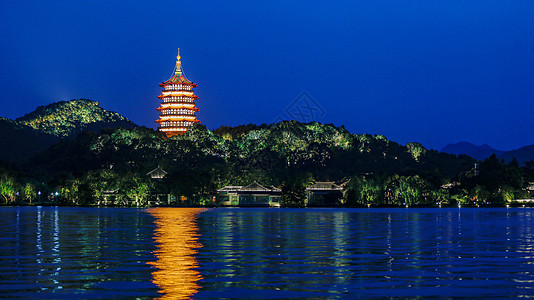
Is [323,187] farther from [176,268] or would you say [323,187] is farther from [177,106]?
[176,268]

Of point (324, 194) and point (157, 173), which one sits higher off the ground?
point (157, 173)

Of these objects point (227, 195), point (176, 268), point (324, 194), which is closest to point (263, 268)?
point (176, 268)

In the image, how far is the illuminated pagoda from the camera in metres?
177

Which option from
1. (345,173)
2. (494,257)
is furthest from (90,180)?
(494,257)

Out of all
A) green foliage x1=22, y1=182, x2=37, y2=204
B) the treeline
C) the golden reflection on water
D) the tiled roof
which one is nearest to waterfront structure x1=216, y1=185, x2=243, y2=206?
the treeline

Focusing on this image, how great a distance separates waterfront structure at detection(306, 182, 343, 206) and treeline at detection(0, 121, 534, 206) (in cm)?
204

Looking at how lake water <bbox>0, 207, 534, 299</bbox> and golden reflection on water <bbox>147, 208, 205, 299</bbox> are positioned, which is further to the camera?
golden reflection on water <bbox>147, 208, 205, 299</bbox>

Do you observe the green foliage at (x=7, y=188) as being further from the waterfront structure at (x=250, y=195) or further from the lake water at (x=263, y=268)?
the lake water at (x=263, y=268)

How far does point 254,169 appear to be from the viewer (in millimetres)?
151125

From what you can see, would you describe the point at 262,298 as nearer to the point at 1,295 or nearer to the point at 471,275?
the point at 1,295

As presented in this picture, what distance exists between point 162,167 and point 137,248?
120 m

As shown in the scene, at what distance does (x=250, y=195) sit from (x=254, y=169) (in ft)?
46.1

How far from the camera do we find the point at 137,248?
27.5 m

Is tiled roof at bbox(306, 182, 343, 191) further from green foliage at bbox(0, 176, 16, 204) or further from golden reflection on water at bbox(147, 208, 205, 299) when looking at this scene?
golden reflection on water at bbox(147, 208, 205, 299)
